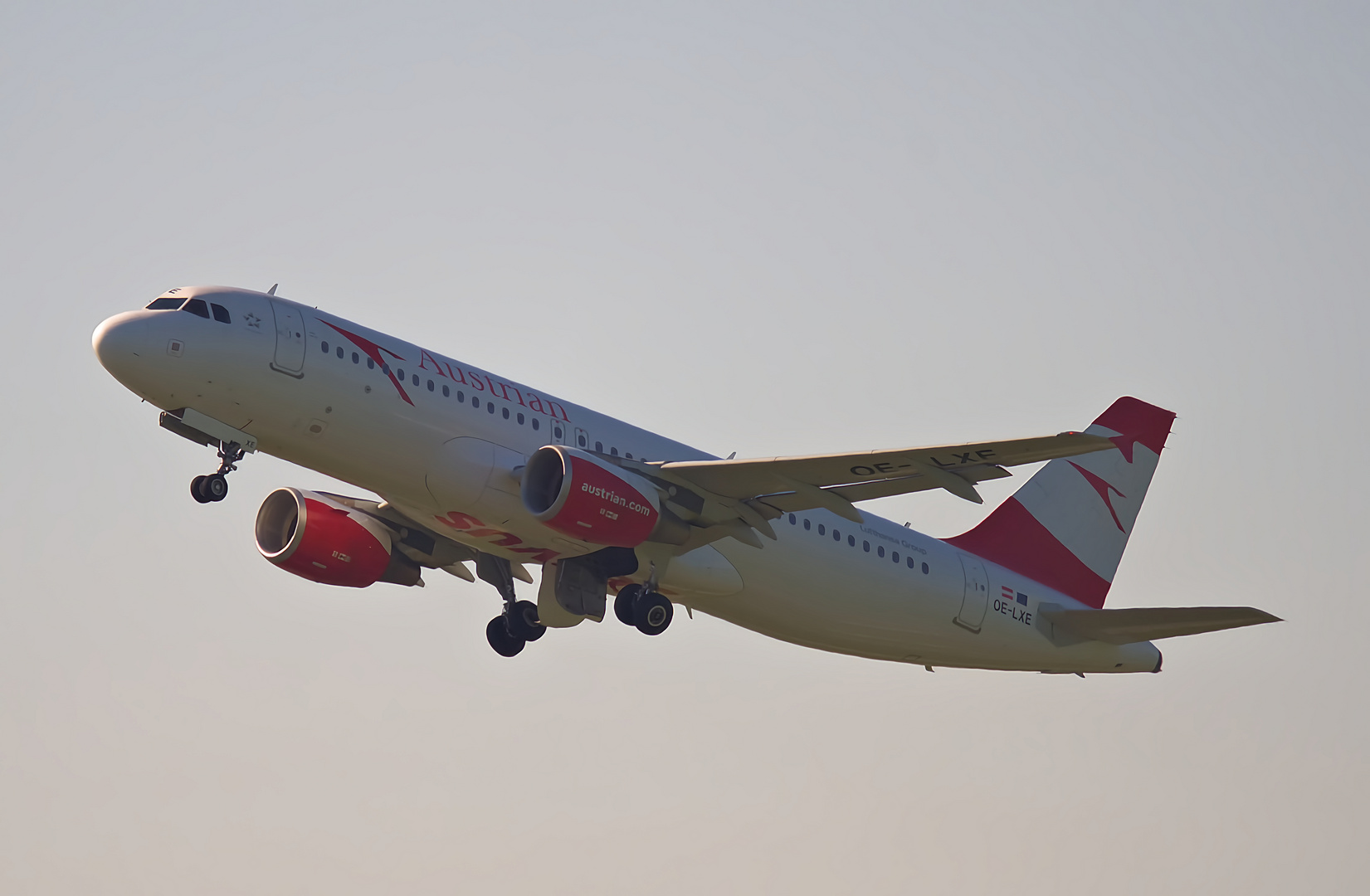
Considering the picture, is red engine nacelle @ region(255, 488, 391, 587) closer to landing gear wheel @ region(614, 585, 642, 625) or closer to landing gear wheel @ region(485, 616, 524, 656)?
landing gear wheel @ region(485, 616, 524, 656)

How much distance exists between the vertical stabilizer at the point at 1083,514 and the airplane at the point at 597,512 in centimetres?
7

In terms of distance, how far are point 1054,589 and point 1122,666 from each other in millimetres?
2434

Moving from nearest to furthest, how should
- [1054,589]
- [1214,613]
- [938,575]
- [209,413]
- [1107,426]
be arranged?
[209,413] → [1214,613] → [938,575] → [1054,589] → [1107,426]

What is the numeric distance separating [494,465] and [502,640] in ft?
26.7

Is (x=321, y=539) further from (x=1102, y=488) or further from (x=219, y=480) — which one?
(x=1102, y=488)

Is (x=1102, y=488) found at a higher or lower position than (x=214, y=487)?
higher

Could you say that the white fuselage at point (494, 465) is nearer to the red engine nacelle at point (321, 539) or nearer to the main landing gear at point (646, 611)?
the main landing gear at point (646, 611)

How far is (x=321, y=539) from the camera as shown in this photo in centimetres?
3306

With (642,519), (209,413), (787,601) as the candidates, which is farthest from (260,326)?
(787,601)

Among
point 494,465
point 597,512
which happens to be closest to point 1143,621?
point 597,512

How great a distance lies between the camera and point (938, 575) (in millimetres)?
34656

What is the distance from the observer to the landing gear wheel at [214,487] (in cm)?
2722

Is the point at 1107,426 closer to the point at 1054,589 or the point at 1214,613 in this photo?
the point at 1054,589


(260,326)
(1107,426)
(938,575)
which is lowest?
(260,326)
